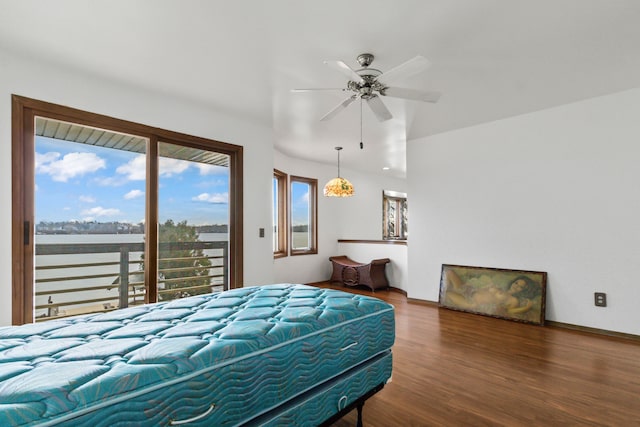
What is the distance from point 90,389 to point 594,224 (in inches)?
171

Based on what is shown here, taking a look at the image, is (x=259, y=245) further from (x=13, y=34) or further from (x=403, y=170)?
(x=403, y=170)

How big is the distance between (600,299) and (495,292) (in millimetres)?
981

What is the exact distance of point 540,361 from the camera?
8.75 feet

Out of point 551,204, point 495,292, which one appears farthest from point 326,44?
point 495,292

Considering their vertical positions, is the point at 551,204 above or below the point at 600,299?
above

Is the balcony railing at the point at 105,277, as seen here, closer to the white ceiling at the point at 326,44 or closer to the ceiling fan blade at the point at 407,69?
the white ceiling at the point at 326,44

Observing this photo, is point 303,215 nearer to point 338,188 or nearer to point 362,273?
point 338,188

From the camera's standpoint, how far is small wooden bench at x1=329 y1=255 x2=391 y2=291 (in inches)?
219

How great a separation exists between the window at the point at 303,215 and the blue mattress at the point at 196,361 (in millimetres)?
4265

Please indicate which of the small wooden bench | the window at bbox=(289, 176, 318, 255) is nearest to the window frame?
the window at bbox=(289, 176, 318, 255)

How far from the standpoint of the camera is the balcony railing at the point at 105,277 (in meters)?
2.66

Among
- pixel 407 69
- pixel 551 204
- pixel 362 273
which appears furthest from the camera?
pixel 362 273

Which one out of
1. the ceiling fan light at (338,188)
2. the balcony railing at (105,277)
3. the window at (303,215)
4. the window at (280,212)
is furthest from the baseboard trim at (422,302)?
the balcony railing at (105,277)

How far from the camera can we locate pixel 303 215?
6.42m
